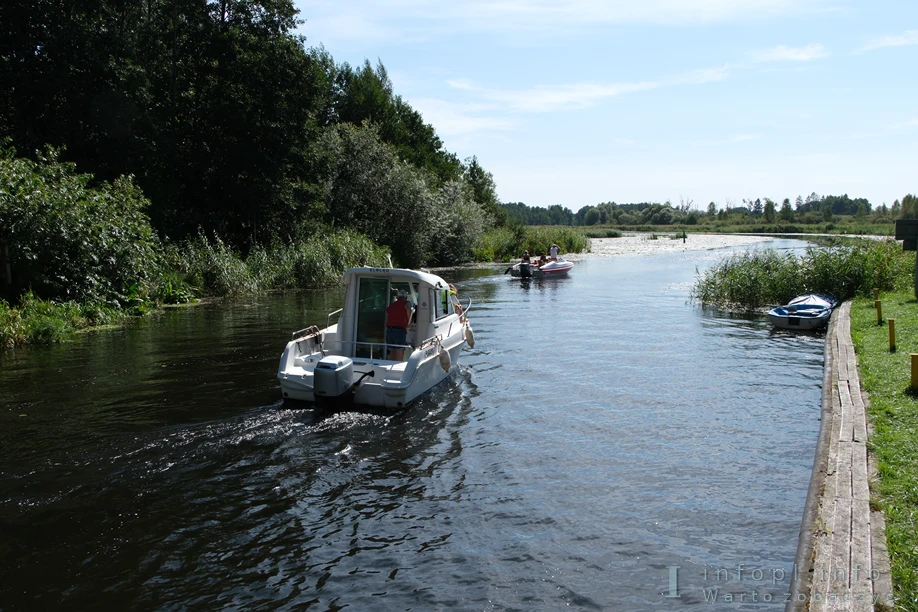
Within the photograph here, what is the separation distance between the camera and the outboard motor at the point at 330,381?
1095 centimetres

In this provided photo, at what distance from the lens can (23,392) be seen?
490 inches

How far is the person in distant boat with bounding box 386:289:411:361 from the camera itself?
43.3 ft

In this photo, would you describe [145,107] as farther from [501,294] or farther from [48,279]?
[501,294]

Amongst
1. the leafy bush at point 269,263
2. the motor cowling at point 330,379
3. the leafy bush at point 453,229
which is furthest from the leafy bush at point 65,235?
the leafy bush at point 453,229

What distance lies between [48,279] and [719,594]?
65.3 ft

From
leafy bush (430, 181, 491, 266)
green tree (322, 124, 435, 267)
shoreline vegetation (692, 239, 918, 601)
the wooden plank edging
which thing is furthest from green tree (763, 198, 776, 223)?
the wooden plank edging

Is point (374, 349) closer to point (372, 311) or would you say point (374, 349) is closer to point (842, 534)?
point (372, 311)

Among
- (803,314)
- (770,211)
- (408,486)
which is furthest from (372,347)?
(770,211)

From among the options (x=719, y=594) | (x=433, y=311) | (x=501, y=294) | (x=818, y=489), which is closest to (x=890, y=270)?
(x=501, y=294)

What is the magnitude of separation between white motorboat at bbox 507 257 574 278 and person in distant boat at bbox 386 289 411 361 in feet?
84.2

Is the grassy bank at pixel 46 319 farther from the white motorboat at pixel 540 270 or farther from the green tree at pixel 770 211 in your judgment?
the green tree at pixel 770 211

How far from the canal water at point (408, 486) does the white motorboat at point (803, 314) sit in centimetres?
442

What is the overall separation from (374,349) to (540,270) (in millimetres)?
26310

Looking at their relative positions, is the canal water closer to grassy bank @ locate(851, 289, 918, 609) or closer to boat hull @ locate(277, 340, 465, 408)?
boat hull @ locate(277, 340, 465, 408)
